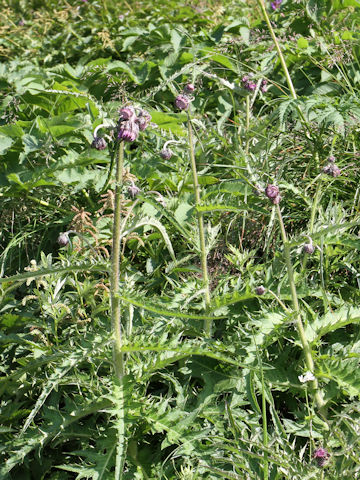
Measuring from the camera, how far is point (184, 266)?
238 cm

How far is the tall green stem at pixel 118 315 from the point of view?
164cm

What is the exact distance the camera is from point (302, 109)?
2.66 m

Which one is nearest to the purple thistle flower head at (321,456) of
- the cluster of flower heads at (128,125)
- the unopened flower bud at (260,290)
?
the unopened flower bud at (260,290)

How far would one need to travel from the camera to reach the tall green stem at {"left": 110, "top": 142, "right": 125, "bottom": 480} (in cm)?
164

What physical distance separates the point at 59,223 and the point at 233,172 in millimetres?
857

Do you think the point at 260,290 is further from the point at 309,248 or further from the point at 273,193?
the point at 273,193

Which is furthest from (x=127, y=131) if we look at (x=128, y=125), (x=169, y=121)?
(x=169, y=121)

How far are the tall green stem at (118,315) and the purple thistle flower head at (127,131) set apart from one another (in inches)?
3.7

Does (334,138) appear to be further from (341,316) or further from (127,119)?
(127,119)

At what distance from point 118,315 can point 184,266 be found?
655mm

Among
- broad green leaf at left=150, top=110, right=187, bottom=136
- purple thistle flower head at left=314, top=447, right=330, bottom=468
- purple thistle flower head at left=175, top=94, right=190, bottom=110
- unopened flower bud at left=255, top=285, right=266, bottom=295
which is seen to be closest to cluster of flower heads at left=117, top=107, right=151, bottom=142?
purple thistle flower head at left=175, top=94, right=190, bottom=110

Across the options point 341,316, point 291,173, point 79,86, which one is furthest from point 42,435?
point 79,86

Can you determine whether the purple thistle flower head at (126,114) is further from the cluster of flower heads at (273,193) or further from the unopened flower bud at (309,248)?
the unopened flower bud at (309,248)

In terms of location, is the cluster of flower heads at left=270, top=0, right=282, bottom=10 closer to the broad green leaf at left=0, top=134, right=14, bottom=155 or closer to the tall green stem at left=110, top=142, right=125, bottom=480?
the broad green leaf at left=0, top=134, right=14, bottom=155
